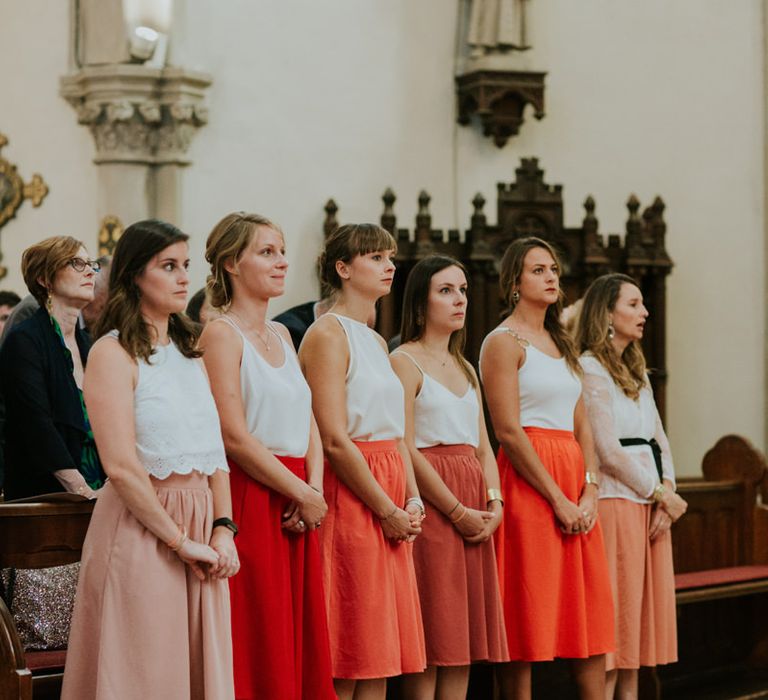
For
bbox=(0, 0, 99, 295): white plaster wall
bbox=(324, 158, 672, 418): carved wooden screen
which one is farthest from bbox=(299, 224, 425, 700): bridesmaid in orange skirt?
bbox=(0, 0, 99, 295): white plaster wall

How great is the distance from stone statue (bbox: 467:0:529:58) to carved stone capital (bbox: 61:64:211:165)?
1864 mm

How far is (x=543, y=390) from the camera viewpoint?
5.14 m

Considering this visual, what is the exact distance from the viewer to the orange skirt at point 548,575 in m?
5.02

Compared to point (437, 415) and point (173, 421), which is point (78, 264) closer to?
point (173, 421)

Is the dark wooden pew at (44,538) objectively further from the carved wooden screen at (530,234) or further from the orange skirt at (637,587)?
the carved wooden screen at (530,234)

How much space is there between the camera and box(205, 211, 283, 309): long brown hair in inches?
163

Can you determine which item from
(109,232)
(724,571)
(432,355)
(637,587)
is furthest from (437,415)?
(109,232)

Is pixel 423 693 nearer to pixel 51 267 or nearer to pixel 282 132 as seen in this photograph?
pixel 51 267

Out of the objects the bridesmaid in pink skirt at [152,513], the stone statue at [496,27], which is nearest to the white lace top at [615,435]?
the bridesmaid in pink skirt at [152,513]

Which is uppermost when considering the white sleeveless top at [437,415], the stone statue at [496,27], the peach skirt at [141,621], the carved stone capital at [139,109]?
the stone statue at [496,27]

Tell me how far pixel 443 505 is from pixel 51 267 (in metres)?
1.49

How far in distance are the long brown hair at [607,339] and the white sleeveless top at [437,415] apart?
96 centimetres

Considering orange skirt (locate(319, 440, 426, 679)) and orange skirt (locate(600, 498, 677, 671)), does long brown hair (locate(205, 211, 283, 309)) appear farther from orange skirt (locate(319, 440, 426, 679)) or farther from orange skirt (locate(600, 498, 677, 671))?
orange skirt (locate(600, 498, 677, 671))

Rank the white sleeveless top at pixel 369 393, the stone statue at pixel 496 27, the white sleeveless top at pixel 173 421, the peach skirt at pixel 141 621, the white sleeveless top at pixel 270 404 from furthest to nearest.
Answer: the stone statue at pixel 496 27 < the white sleeveless top at pixel 369 393 < the white sleeveless top at pixel 270 404 < the white sleeveless top at pixel 173 421 < the peach skirt at pixel 141 621
